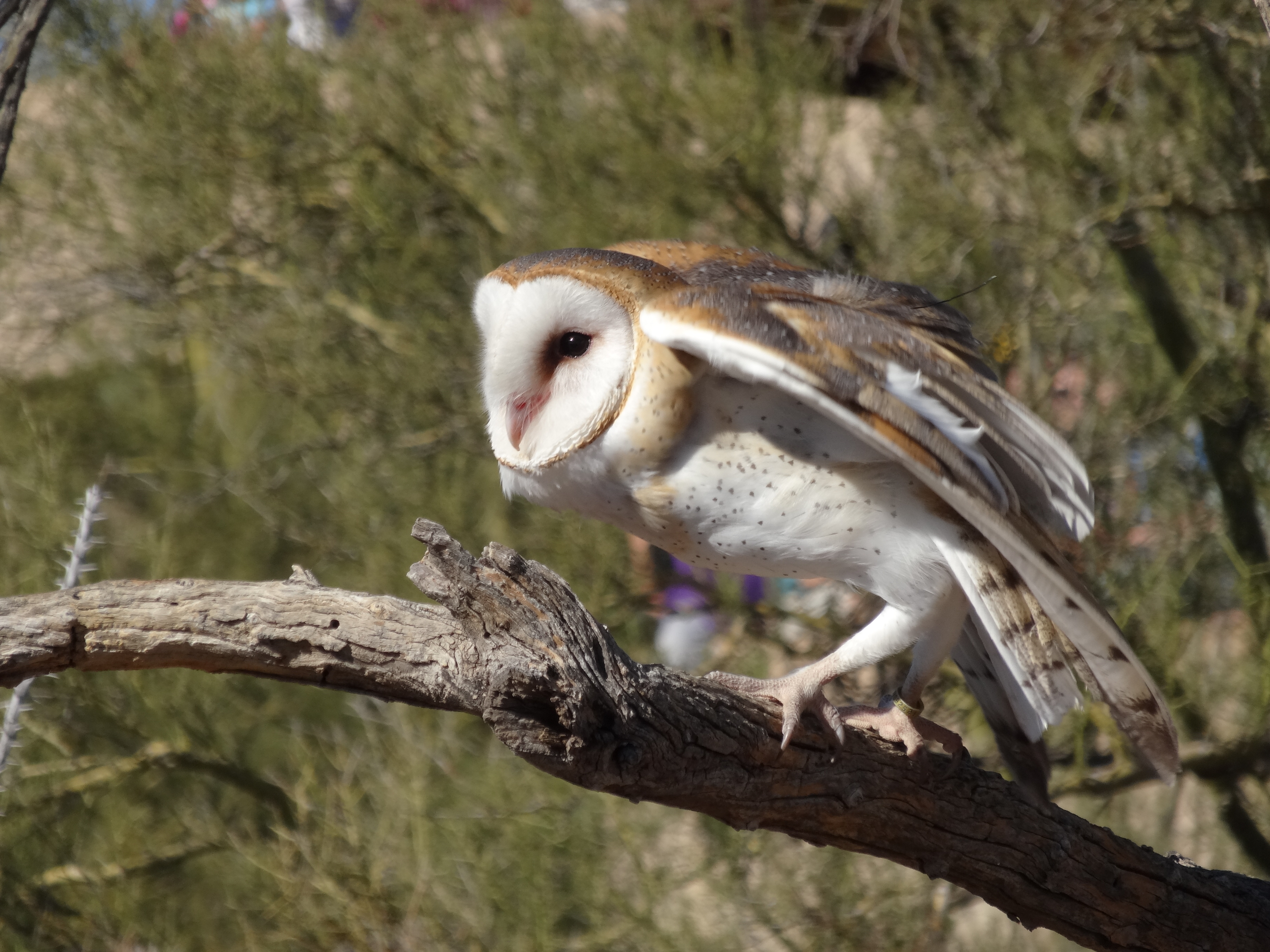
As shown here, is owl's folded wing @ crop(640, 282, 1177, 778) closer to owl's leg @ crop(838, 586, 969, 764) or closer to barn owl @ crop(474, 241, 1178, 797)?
barn owl @ crop(474, 241, 1178, 797)

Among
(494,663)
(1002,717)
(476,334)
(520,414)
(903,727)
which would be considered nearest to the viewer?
(494,663)

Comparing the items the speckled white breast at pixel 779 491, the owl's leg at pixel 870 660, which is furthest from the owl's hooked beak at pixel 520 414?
the owl's leg at pixel 870 660

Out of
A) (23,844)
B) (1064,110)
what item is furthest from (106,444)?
(1064,110)

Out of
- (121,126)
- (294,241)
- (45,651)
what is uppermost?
(45,651)

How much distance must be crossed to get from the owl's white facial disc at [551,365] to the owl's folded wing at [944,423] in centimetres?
11

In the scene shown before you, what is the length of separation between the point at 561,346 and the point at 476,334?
8.96 ft

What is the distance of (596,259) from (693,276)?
29 centimetres

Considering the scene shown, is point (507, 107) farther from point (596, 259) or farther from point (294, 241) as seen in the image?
point (596, 259)

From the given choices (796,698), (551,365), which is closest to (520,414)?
(551,365)

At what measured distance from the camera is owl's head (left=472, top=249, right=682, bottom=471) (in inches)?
83.3

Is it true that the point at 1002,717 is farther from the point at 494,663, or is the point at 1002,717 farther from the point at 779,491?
the point at 494,663

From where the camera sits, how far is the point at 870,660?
7.17ft

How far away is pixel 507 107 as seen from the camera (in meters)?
4.87

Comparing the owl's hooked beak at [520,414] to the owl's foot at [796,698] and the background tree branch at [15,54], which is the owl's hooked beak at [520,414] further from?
the background tree branch at [15,54]
